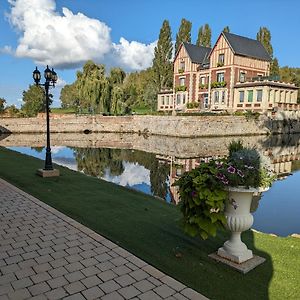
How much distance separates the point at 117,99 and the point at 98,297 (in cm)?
3712

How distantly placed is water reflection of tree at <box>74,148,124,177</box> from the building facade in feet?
65.1

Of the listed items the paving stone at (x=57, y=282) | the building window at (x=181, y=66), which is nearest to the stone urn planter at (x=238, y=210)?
the paving stone at (x=57, y=282)

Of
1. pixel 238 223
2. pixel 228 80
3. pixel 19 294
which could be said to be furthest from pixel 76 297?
pixel 228 80

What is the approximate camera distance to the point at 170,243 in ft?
16.1

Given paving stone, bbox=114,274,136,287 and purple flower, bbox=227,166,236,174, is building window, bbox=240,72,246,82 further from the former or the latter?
paving stone, bbox=114,274,136,287

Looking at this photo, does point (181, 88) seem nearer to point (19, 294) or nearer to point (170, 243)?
point (170, 243)

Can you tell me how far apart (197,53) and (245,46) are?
266 inches

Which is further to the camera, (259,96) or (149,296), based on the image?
(259,96)

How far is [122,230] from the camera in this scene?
5.39 metres

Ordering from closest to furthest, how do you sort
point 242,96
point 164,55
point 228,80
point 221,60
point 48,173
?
point 48,173 → point 242,96 → point 228,80 → point 221,60 → point 164,55

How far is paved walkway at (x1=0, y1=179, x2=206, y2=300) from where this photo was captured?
335cm

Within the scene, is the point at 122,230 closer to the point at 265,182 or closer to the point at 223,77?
the point at 265,182

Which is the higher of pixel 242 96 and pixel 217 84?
pixel 217 84

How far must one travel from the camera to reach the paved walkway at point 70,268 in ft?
11.0
